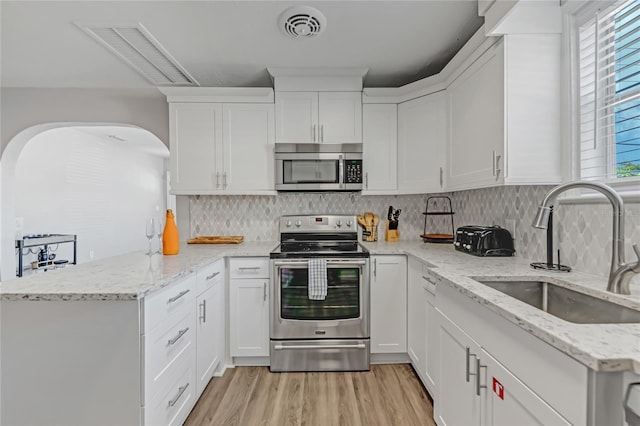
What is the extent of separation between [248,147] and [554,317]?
247cm

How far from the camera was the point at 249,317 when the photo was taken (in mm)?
2449

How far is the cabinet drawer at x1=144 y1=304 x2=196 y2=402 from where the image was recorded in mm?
1340

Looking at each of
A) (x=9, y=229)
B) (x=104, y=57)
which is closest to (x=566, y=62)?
(x=104, y=57)

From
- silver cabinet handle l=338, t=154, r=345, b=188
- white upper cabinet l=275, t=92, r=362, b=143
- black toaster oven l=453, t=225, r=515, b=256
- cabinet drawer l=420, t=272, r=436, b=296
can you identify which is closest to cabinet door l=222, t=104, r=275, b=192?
white upper cabinet l=275, t=92, r=362, b=143

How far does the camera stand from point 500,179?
1745 millimetres

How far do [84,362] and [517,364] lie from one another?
161cm

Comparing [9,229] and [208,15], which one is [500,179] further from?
[9,229]

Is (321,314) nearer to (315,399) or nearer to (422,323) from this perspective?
(315,399)

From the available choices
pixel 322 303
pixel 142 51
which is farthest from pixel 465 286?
pixel 142 51

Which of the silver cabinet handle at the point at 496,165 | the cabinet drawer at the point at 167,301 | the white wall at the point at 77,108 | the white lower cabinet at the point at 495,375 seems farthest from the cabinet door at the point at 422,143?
the white wall at the point at 77,108

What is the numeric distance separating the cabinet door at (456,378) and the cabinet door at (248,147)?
1873 millimetres

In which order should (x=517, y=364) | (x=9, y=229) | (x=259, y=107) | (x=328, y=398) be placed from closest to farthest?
(x=517, y=364)
(x=328, y=398)
(x=259, y=107)
(x=9, y=229)

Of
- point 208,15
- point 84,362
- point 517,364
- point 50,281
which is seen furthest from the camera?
point 208,15

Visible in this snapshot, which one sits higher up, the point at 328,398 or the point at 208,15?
the point at 208,15
